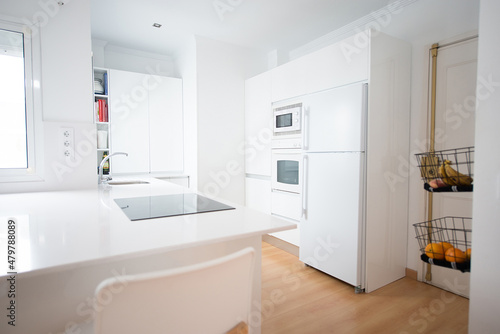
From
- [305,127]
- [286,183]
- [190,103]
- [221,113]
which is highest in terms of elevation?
[190,103]

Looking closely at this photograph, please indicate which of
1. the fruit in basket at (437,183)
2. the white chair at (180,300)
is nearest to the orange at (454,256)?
the fruit in basket at (437,183)

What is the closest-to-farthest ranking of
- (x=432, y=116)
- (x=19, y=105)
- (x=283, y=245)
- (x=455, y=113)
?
1. (x=19, y=105)
2. (x=455, y=113)
3. (x=432, y=116)
4. (x=283, y=245)

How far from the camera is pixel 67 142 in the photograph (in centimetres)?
189

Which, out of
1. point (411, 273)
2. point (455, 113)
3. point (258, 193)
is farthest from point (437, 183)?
point (258, 193)

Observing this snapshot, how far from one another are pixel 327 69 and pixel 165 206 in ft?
6.32

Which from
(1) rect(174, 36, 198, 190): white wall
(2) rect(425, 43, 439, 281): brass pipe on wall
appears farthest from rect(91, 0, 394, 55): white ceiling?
(2) rect(425, 43, 439, 281): brass pipe on wall

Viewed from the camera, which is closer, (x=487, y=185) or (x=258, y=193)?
(x=487, y=185)

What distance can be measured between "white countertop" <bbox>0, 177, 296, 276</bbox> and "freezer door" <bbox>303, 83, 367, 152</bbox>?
4.45ft

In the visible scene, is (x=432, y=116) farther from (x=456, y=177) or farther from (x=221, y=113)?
(x=221, y=113)

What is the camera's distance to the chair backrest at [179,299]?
20.8 inches

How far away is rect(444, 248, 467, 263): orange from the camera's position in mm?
1084

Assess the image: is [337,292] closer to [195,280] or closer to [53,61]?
[195,280]

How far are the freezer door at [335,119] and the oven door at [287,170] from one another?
0.95 feet

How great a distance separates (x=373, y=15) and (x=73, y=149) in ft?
9.78
